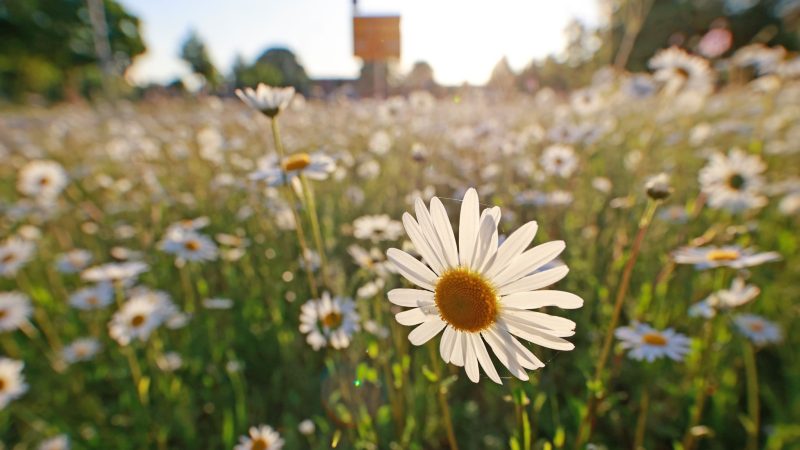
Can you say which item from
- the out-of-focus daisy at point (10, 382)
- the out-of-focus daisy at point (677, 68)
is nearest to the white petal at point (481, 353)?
the out-of-focus daisy at point (10, 382)

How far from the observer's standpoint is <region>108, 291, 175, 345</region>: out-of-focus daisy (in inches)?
68.1

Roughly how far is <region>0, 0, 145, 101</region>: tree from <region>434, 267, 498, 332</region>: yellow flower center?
118 feet

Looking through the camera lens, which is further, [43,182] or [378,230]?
[43,182]

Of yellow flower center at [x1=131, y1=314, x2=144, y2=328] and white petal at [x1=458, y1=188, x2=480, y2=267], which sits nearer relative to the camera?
white petal at [x1=458, y1=188, x2=480, y2=267]

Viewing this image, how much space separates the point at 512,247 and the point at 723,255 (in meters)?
1.03

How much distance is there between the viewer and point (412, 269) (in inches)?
26.1

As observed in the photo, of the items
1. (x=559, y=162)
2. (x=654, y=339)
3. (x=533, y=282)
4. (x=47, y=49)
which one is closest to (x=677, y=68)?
(x=559, y=162)

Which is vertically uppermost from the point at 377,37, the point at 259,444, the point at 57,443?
the point at 377,37

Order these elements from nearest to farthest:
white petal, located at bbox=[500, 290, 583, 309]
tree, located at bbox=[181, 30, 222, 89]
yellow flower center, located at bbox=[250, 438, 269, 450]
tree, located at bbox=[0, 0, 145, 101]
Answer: white petal, located at bbox=[500, 290, 583, 309]
yellow flower center, located at bbox=[250, 438, 269, 450]
tree, located at bbox=[0, 0, 145, 101]
tree, located at bbox=[181, 30, 222, 89]

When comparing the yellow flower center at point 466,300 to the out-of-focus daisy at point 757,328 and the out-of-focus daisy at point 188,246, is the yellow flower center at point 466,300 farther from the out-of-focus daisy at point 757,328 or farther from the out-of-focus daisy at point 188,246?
the out-of-focus daisy at point 188,246

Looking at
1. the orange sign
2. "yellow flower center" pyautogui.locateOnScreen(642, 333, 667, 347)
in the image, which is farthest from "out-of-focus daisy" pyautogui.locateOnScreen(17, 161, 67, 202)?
"yellow flower center" pyautogui.locateOnScreen(642, 333, 667, 347)

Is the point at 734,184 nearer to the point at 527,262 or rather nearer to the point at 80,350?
the point at 527,262

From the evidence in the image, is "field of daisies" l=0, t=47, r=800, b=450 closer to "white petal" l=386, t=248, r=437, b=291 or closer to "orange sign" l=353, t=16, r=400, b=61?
"white petal" l=386, t=248, r=437, b=291

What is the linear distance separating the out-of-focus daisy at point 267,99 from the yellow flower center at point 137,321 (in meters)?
1.21
